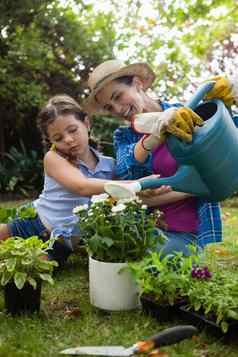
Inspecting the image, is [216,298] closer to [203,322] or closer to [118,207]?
[203,322]

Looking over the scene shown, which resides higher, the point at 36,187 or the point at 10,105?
the point at 10,105

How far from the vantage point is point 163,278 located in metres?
2.03

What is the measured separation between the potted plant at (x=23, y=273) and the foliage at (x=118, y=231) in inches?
8.2

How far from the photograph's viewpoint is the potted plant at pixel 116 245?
7.39 feet

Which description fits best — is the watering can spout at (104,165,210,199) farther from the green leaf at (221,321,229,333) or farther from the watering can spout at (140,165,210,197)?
the green leaf at (221,321,229,333)

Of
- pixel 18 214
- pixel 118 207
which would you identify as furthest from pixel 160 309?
pixel 18 214

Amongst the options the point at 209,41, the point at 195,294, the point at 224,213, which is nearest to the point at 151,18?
the point at 209,41

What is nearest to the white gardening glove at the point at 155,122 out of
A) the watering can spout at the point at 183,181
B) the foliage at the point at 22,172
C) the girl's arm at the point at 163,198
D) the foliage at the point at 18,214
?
Result: the watering can spout at the point at 183,181

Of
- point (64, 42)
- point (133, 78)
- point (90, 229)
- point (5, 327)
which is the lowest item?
point (5, 327)

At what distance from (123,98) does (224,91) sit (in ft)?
1.96

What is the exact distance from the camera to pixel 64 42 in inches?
250

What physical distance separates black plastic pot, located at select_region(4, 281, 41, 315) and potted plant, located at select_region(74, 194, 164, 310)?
262 millimetres

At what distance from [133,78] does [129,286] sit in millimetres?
1131

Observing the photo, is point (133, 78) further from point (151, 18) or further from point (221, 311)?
point (151, 18)
